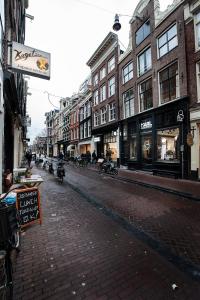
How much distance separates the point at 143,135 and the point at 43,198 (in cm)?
1188

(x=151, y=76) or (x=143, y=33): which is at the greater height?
(x=143, y=33)

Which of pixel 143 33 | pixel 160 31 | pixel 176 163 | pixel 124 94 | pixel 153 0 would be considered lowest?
pixel 176 163

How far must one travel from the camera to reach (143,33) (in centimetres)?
1762

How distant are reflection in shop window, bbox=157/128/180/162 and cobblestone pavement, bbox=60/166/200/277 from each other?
5863 mm

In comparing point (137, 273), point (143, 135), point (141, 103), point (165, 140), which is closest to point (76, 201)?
point (137, 273)

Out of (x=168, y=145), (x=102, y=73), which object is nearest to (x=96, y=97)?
(x=102, y=73)

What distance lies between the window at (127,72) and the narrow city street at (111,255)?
644 inches

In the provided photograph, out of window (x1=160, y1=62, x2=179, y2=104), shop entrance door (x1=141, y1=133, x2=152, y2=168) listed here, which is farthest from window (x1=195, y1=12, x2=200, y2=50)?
shop entrance door (x1=141, y1=133, x2=152, y2=168)

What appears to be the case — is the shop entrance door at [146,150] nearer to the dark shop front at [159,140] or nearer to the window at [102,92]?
the dark shop front at [159,140]

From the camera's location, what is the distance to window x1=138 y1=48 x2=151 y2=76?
17047mm

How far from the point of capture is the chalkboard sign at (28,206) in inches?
163

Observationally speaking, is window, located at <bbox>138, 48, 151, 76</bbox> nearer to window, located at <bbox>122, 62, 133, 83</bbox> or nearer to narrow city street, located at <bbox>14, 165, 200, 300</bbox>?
window, located at <bbox>122, 62, 133, 83</bbox>

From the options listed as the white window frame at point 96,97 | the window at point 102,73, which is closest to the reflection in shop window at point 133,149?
the white window frame at point 96,97

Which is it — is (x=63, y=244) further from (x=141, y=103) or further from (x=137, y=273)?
(x=141, y=103)
